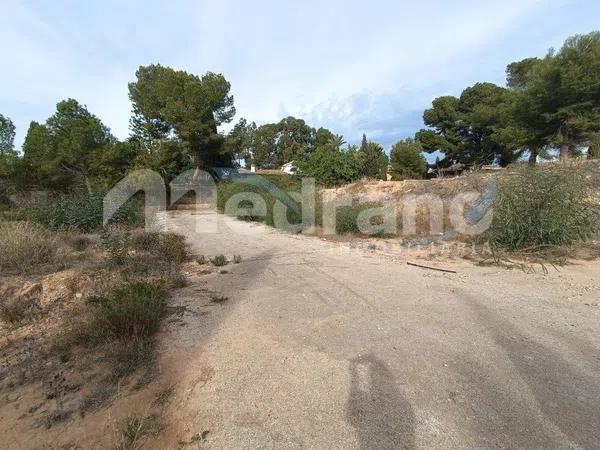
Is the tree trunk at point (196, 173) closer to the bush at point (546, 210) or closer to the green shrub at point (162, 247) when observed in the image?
the green shrub at point (162, 247)

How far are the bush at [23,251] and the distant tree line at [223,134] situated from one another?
32.4 ft

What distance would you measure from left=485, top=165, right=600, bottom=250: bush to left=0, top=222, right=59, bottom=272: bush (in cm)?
796

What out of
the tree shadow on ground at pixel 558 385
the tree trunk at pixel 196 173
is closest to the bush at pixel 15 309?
the tree shadow on ground at pixel 558 385

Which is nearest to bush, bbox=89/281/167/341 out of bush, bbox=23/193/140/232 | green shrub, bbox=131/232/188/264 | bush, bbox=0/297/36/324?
bush, bbox=0/297/36/324

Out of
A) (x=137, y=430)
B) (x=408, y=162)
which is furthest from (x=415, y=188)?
(x=408, y=162)

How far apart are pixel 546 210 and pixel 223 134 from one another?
20.3 m

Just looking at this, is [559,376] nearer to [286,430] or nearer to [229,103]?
[286,430]

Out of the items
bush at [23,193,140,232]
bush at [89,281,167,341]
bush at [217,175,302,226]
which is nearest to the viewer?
bush at [89,281,167,341]

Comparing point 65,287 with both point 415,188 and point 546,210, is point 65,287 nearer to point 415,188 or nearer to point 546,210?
point 546,210

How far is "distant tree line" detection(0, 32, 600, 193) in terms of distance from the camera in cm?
1577

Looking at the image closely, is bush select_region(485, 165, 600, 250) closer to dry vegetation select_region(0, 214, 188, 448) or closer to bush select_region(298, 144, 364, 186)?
dry vegetation select_region(0, 214, 188, 448)

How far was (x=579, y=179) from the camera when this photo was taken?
6.07m

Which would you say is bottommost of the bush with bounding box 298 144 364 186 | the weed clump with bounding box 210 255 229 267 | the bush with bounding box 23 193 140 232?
the weed clump with bounding box 210 255 229 267

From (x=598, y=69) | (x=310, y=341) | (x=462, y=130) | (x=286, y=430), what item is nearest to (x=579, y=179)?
(x=310, y=341)
